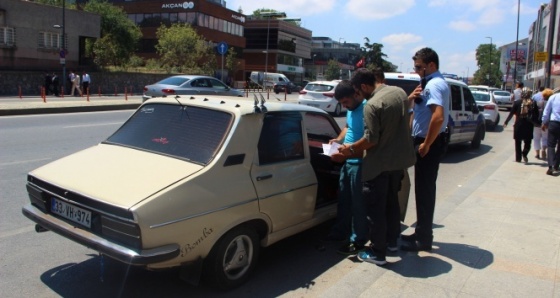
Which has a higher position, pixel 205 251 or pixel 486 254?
pixel 205 251

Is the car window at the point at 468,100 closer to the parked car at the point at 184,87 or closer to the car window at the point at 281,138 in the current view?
the car window at the point at 281,138

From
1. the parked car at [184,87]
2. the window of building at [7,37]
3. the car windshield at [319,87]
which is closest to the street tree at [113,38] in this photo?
the window of building at [7,37]

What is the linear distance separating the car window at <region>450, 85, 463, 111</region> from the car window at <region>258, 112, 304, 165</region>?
7.81 m

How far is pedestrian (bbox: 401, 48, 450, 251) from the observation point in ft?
14.5

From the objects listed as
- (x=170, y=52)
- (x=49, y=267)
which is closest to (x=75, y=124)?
(x=49, y=267)

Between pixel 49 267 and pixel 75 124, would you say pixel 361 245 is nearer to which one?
pixel 49 267

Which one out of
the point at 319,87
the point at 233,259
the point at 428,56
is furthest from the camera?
the point at 319,87

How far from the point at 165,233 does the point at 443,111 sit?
2784 millimetres

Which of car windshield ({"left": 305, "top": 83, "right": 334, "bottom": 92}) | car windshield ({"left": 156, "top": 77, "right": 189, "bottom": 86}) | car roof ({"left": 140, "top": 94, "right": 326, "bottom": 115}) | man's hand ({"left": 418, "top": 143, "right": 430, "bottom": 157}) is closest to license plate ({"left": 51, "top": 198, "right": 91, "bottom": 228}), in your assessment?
car roof ({"left": 140, "top": 94, "right": 326, "bottom": 115})

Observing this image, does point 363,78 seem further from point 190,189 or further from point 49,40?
point 49,40

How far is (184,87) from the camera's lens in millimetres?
18641

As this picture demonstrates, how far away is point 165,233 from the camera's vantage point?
3.11 meters

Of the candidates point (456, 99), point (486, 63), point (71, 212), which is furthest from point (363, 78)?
point (486, 63)

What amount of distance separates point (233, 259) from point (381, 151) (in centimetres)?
161
